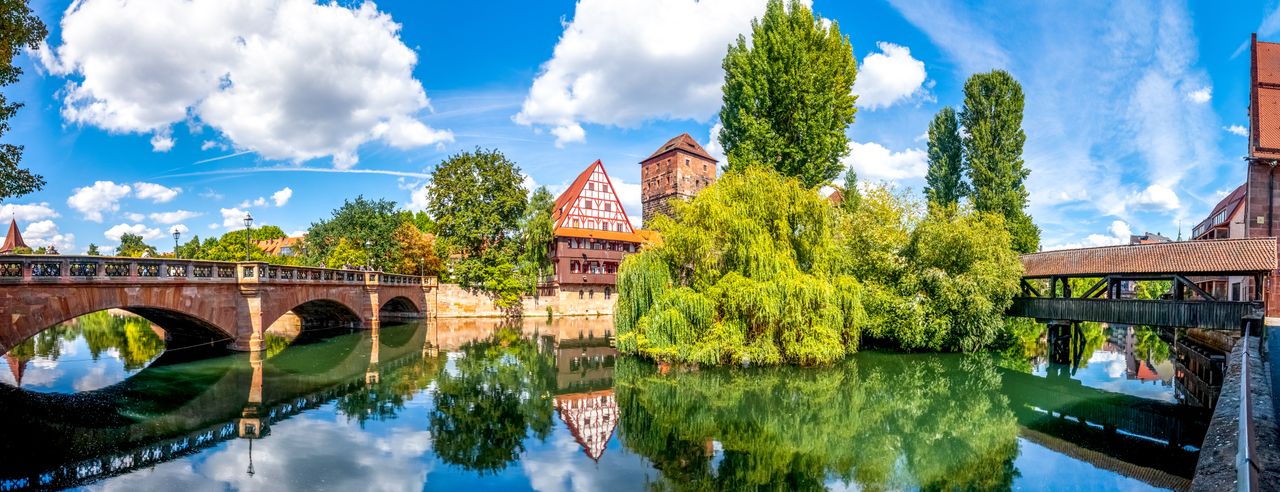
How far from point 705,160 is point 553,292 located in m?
22.1

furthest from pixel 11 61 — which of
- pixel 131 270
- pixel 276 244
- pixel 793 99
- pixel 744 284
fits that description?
pixel 276 244

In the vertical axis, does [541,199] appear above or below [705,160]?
below

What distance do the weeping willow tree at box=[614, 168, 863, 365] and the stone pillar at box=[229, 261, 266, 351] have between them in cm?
1244

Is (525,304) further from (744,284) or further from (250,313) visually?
(744,284)

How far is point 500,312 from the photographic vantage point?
44.0 meters

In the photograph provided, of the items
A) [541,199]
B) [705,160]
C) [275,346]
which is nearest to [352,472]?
[275,346]

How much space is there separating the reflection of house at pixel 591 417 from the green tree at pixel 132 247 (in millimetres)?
79547

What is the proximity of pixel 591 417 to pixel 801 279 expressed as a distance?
9.00 metres

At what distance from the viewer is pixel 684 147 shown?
5784cm

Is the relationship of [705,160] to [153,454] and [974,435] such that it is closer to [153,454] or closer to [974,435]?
[974,435]

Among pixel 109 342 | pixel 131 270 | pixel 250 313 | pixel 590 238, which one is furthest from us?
pixel 590 238

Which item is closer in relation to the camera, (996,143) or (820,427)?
(820,427)

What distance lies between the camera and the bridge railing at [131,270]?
14.2 m

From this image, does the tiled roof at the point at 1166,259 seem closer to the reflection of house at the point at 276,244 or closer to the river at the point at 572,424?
the river at the point at 572,424
